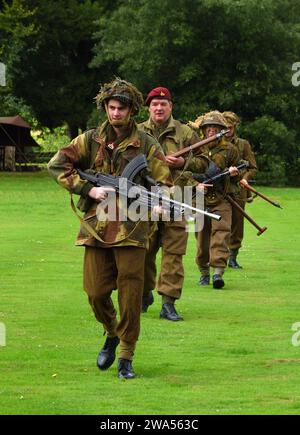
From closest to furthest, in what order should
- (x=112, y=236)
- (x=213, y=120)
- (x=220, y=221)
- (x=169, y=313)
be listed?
1. (x=112, y=236)
2. (x=169, y=313)
3. (x=213, y=120)
4. (x=220, y=221)

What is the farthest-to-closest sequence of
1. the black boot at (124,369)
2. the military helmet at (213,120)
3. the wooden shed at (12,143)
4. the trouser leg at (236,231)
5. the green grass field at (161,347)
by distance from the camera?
the wooden shed at (12,143)
the trouser leg at (236,231)
the military helmet at (213,120)
the black boot at (124,369)
the green grass field at (161,347)

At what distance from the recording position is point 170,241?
44.3 feet

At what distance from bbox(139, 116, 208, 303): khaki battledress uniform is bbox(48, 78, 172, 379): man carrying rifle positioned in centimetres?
339

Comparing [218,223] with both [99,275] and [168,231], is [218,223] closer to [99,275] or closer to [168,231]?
[168,231]

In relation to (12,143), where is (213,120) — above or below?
above

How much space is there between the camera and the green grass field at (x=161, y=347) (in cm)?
890

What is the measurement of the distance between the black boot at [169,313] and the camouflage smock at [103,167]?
11.4ft

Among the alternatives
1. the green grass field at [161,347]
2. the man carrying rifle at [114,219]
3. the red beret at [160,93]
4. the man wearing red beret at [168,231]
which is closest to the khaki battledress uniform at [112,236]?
the man carrying rifle at [114,219]

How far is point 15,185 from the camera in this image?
46.4 metres

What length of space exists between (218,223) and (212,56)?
35136mm

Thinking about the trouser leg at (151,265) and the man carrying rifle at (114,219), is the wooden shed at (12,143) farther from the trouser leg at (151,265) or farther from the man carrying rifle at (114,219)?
the man carrying rifle at (114,219)

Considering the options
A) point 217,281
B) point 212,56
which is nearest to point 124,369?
point 217,281

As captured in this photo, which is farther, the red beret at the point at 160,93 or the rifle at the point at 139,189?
the red beret at the point at 160,93
